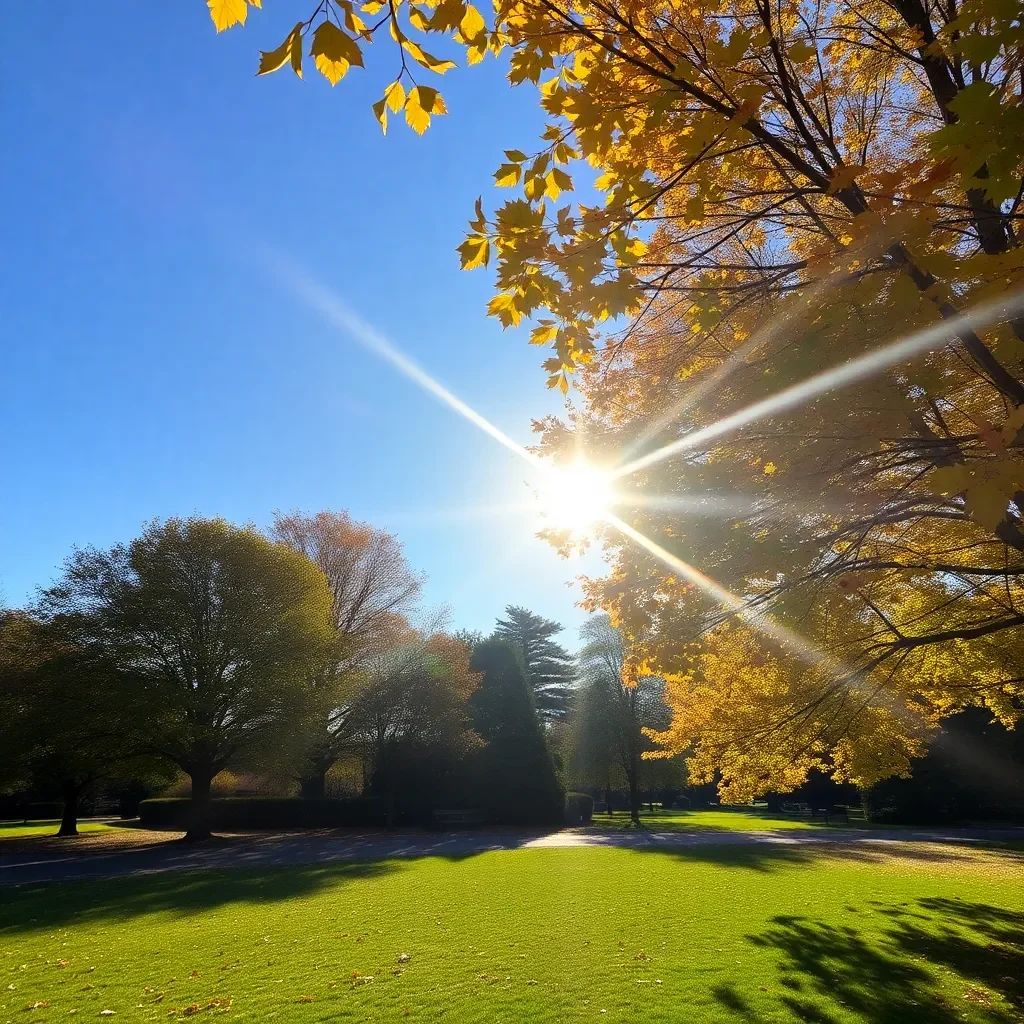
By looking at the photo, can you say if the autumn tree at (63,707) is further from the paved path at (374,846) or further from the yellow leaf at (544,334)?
the yellow leaf at (544,334)

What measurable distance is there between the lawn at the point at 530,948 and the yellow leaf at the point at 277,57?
6.29m

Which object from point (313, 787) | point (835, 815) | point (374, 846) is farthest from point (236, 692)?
point (835, 815)

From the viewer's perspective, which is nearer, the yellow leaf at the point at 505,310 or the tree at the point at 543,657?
the yellow leaf at the point at 505,310

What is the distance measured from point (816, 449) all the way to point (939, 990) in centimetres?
541

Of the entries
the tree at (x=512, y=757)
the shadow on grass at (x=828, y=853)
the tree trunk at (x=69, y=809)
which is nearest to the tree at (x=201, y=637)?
the tree trunk at (x=69, y=809)

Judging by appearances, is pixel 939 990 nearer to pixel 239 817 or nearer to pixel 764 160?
pixel 764 160

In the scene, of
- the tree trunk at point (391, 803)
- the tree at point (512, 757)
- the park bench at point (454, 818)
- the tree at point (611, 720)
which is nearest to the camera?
the park bench at point (454, 818)

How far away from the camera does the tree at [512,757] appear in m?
28.9

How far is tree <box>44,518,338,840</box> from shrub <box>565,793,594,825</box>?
14.9m

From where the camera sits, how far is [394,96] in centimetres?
258

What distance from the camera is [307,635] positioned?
2391cm

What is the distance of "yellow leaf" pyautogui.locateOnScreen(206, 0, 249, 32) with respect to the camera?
87.3 inches

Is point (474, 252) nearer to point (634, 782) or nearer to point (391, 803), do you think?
Result: point (391, 803)

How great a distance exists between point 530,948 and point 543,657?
35476 mm
